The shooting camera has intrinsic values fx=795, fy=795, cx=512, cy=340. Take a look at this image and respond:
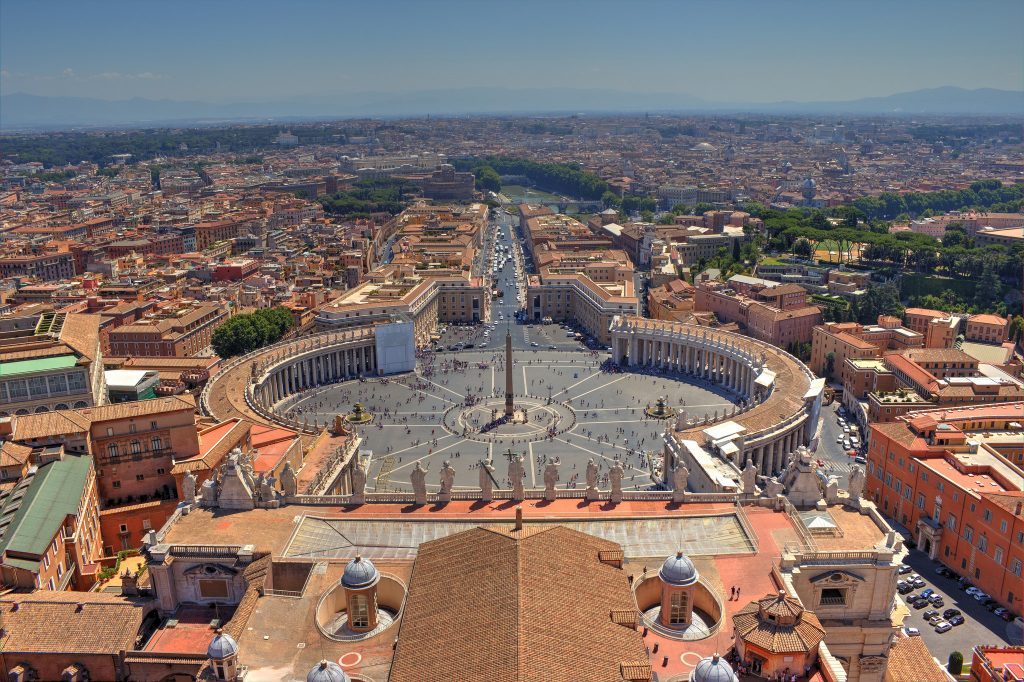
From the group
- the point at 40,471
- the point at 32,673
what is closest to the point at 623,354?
the point at 40,471

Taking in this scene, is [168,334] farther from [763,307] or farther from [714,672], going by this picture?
[714,672]

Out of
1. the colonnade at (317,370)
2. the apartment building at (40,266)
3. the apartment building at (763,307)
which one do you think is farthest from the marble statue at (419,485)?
the apartment building at (40,266)

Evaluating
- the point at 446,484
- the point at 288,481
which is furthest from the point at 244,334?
the point at 446,484

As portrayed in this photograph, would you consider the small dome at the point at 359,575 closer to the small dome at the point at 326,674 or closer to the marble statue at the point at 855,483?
the small dome at the point at 326,674

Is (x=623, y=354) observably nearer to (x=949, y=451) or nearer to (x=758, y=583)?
(x=949, y=451)

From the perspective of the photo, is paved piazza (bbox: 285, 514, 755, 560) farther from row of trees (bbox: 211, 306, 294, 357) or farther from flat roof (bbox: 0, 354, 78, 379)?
row of trees (bbox: 211, 306, 294, 357)

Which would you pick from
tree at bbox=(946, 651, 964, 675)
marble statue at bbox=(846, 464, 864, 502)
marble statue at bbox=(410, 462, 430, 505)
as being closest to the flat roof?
marble statue at bbox=(410, 462, 430, 505)
